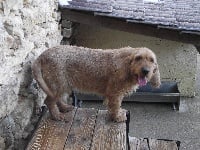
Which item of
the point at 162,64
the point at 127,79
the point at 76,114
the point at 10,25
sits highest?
the point at 10,25

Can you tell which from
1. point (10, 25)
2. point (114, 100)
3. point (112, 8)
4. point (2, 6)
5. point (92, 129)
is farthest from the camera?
point (112, 8)

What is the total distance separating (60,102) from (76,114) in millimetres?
210

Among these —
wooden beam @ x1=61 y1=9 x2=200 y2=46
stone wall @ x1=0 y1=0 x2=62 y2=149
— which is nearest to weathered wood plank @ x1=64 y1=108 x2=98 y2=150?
stone wall @ x1=0 y1=0 x2=62 y2=149

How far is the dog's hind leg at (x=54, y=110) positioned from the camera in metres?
3.77

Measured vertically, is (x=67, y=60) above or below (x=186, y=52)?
above

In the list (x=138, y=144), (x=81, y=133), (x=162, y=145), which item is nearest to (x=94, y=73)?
(x=81, y=133)

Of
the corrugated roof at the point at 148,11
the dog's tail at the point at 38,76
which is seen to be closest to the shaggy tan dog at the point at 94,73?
the dog's tail at the point at 38,76

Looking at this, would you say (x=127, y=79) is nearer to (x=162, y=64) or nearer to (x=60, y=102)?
(x=60, y=102)

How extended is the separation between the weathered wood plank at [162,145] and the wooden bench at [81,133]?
3.90ft

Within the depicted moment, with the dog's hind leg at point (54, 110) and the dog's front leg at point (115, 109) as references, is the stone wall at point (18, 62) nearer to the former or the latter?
the dog's hind leg at point (54, 110)

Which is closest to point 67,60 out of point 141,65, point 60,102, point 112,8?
point 60,102

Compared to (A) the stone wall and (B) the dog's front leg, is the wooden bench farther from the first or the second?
(A) the stone wall

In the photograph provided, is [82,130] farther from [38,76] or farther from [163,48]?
[163,48]

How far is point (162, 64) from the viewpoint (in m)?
6.78
